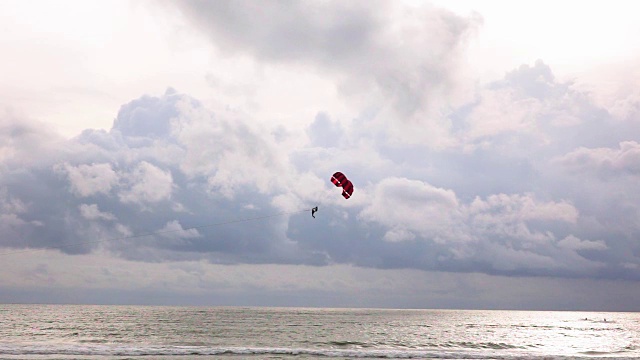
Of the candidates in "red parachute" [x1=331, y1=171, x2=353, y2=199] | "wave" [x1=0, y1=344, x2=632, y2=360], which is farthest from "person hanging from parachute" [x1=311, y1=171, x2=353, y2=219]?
"wave" [x1=0, y1=344, x2=632, y2=360]

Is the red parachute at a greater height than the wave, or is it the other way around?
the red parachute

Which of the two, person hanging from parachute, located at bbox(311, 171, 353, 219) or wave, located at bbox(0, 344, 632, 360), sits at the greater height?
person hanging from parachute, located at bbox(311, 171, 353, 219)

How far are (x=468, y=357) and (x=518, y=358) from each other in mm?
4221

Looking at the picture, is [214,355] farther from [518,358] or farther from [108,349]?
[518,358]

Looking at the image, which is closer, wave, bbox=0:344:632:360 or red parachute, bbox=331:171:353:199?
wave, bbox=0:344:632:360

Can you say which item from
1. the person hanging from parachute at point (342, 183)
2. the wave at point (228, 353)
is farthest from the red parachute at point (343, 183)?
the wave at point (228, 353)

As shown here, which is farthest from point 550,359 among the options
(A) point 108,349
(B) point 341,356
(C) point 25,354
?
(C) point 25,354

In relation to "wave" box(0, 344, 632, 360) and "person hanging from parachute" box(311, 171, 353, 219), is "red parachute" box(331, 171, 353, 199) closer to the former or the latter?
"person hanging from parachute" box(311, 171, 353, 219)

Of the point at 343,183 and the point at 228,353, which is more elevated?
the point at 343,183

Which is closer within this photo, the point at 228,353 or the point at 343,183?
the point at 228,353

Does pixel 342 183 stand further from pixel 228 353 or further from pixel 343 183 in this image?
pixel 228 353

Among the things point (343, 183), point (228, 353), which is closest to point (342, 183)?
point (343, 183)

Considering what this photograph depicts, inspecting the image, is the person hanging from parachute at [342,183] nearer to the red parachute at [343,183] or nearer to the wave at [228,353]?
the red parachute at [343,183]

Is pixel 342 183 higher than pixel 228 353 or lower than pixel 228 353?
higher
